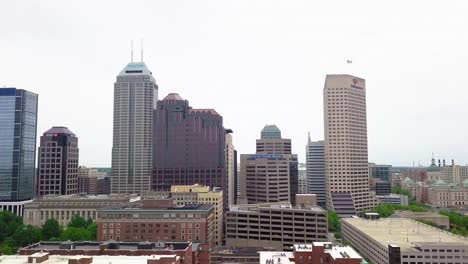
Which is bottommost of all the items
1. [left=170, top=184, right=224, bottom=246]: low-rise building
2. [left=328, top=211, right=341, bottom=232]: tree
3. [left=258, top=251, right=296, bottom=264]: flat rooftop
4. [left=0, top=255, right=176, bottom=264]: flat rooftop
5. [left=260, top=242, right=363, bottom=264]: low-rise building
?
[left=328, top=211, right=341, bottom=232]: tree

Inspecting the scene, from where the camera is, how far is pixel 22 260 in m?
76.0

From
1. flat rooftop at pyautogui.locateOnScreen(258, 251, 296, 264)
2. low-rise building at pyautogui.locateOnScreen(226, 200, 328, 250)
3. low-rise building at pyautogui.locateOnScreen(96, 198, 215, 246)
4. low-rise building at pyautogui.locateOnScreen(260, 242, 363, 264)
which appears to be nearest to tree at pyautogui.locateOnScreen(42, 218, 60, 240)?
low-rise building at pyautogui.locateOnScreen(96, 198, 215, 246)

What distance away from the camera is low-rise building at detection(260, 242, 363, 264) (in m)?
80.2

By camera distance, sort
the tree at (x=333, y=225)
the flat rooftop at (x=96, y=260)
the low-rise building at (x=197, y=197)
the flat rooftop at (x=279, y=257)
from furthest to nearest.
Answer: the tree at (x=333, y=225)
the low-rise building at (x=197, y=197)
the flat rooftop at (x=279, y=257)
the flat rooftop at (x=96, y=260)

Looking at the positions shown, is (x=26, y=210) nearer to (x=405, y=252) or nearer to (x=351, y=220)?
(x=351, y=220)

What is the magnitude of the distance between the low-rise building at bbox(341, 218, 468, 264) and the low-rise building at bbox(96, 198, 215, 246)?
5125cm

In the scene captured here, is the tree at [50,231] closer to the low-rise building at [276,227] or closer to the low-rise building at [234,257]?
the low-rise building at [276,227]

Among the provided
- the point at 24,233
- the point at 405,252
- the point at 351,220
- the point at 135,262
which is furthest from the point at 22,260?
the point at 351,220

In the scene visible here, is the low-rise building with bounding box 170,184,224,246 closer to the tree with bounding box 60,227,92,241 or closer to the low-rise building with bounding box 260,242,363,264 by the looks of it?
the tree with bounding box 60,227,92,241

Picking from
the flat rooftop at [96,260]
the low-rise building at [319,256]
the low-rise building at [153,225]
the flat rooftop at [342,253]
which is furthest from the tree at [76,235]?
the flat rooftop at [342,253]

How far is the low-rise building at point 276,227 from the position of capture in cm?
13975

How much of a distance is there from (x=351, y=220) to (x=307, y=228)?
34.7 meters

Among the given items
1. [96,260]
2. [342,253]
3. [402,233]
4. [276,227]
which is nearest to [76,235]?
[96,260]

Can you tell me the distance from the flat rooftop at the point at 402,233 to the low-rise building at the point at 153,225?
53.9 m
